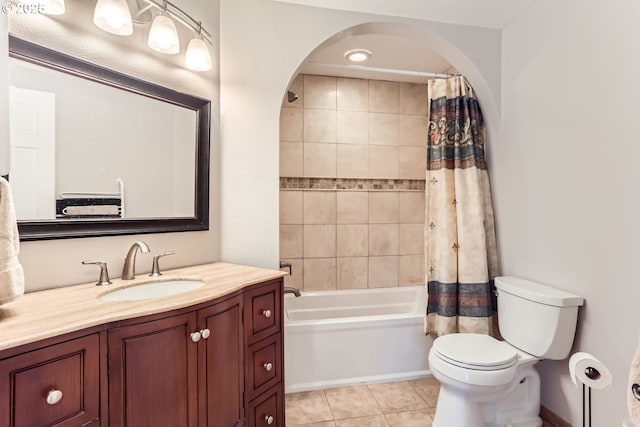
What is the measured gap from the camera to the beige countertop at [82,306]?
2.57 ft

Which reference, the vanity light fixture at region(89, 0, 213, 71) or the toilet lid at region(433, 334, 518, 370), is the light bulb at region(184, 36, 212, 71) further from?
the toilet lid at region(433, 334, 518, 370)

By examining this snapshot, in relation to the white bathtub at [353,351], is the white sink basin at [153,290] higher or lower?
higher

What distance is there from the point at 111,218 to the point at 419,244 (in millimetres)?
2661

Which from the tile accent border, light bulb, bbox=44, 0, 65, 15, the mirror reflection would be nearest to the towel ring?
the mirror reflection

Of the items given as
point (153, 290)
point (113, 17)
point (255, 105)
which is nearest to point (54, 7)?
point (113, 17)

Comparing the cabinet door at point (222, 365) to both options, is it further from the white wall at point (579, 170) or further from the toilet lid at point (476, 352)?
the white wall at point (579, 170)

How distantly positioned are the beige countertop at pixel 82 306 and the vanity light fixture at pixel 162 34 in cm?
106

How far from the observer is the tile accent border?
9.57ft

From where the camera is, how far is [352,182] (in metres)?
3.04

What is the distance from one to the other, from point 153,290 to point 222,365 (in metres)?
0.47

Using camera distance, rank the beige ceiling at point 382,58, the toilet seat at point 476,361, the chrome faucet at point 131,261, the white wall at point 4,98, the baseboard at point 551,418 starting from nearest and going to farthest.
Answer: the white wall at point 4,98 < the chrome faucet at point 131,261 < the toilet seat at point 476,361 < the baseboard at point 551,418 < the beige ceiling at point 382,58

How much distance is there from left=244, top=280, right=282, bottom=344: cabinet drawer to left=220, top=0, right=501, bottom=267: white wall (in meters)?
0.34

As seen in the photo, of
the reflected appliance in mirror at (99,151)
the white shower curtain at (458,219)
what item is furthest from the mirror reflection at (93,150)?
the white shower curtain at (458,219)

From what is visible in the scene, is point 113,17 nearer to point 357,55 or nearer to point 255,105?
point 255,105
